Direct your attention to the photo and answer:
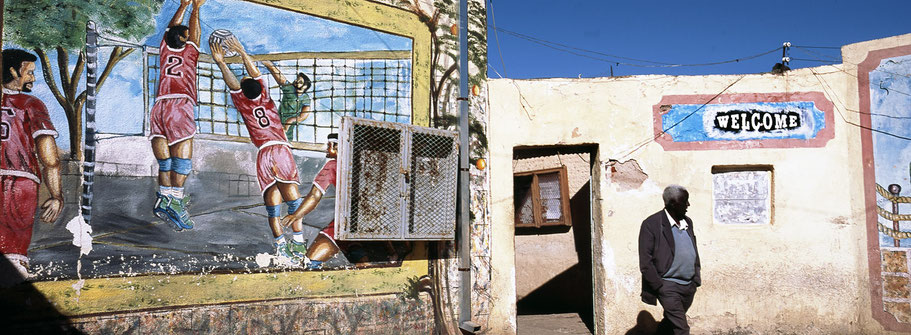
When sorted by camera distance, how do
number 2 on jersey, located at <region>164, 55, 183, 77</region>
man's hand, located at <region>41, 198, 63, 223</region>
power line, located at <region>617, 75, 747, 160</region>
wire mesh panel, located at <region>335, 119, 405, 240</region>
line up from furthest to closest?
1. power line, located at <region>617, 75, 747, 160</region>
2. wire mesh panel, located at <region>335, 119, 405, 240</region>
3. number 2 on jersey, located at <region>164, 55, 183, 77</region>
4. man's hand, located at <region>41, 198, 63, 223</region>

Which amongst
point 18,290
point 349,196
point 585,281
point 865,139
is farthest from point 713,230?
point 18,290

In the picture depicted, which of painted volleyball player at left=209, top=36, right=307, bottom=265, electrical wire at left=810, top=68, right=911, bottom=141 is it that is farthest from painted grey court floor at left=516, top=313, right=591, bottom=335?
electrical wire at left=810, top=68, right=911, bottom=141

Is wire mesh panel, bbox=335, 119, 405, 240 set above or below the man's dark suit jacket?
above

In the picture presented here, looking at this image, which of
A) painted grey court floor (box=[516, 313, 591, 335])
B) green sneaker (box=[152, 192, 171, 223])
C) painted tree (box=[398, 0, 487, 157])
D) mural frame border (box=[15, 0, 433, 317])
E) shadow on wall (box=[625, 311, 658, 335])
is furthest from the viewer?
painted grey court floor (box=[516, 313, 591, 335])

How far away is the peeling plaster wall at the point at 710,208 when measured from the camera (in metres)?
7.38

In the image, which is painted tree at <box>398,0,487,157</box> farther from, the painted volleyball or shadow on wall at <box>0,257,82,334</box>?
shadow on wall at <box>0,257,82,334</box>

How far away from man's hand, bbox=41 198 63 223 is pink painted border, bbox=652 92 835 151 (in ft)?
18.7

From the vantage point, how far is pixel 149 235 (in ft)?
16.0

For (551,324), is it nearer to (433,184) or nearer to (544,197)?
(544,197)

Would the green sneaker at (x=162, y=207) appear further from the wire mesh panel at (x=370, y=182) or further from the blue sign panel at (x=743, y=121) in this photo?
the blue sign panel at (x=743, y=121)

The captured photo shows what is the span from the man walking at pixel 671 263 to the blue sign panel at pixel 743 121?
6.78ft

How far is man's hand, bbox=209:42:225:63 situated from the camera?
5.34m

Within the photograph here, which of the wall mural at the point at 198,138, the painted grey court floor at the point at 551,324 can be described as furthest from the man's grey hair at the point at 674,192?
the painted grey court floor at the point at 551,324

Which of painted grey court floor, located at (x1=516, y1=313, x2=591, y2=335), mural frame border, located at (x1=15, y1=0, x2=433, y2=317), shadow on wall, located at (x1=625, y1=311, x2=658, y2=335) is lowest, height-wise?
painted grey court floor, located at (x1=516, y1=313, x2=591, y2=335)
